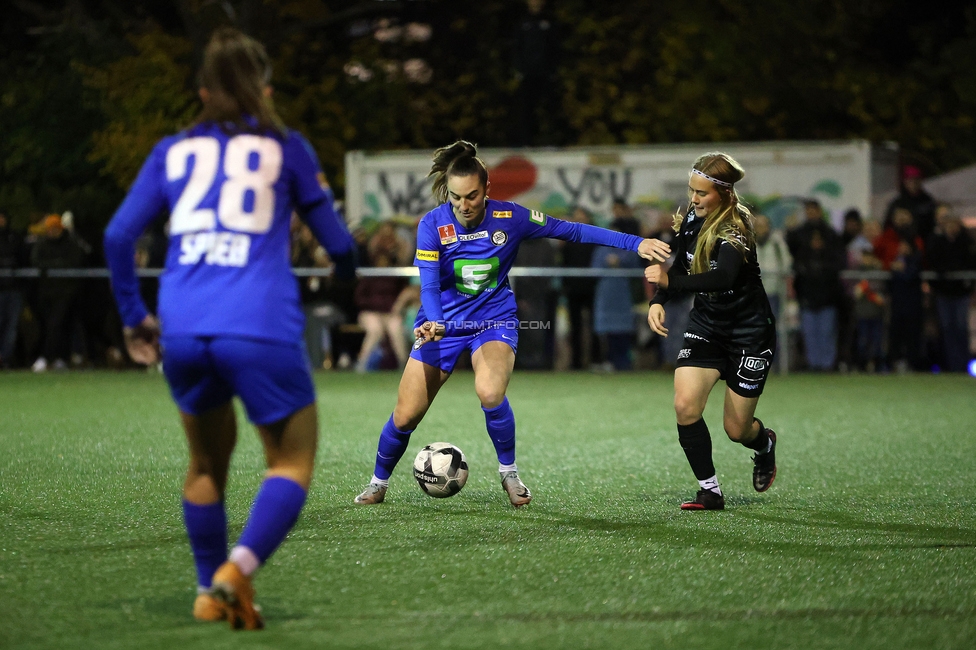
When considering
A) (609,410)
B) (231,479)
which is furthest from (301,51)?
(231,479)

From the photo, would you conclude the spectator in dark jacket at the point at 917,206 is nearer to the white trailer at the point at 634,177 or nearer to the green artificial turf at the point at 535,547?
the white trailer at the point at 634,177

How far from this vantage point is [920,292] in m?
17.2

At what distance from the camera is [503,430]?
7414 millimetres

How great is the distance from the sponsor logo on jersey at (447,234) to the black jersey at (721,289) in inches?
43.6

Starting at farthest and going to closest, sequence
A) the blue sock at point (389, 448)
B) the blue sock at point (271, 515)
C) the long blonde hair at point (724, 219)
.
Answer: the blue sock at point (389, 448)
the long blonde hair at point (724, 219)
the blue sock at point (271, 515)

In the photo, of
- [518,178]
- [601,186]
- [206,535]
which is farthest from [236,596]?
[518,178]

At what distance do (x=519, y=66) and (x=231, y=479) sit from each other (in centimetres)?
1241

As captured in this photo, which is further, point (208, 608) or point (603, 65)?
point (603, 65)

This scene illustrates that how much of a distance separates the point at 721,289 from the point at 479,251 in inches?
51.7

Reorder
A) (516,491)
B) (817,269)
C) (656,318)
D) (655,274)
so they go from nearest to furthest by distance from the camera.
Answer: (655,274) < (656,318) < (516,491) < (817,269)

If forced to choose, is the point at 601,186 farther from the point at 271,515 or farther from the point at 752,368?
the point at 271,515

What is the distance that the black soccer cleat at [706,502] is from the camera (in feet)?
23.3

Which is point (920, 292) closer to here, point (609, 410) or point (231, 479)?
point (609, 410)

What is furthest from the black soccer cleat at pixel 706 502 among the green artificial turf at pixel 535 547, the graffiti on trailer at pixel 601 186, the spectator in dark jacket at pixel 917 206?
the graffiti on trailer at pixel 601 186
